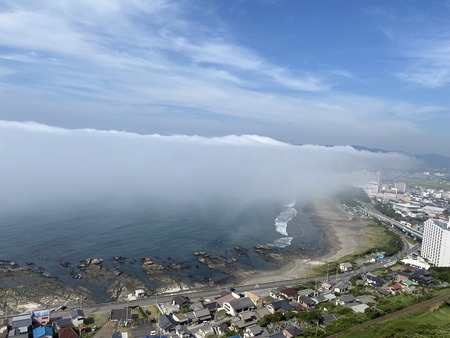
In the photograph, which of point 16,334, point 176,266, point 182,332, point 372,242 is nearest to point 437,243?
point 372,242

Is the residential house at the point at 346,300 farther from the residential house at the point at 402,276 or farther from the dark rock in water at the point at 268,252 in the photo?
the dark rock in water at the point at 268,252

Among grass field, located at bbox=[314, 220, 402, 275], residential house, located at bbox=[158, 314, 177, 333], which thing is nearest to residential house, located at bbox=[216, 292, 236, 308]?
residential house, located at bbox=[158, 314, 177, 333]

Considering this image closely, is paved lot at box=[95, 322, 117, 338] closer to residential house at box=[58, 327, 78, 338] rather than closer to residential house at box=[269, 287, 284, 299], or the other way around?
residential house at box=[58, 327, 78, 338]

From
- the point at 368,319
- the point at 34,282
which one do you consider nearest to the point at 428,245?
the point at 368,319

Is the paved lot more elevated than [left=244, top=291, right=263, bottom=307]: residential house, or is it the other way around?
[left=244, top=291, right=263, bottom=307]: residential house

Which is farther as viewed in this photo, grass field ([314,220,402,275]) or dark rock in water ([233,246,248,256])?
dark rock in water ([233,246,248,256])

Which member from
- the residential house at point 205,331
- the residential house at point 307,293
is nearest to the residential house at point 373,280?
the residential house at point 307,293
